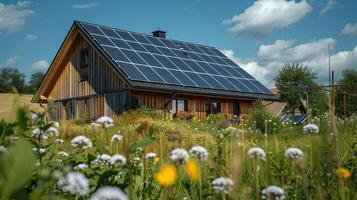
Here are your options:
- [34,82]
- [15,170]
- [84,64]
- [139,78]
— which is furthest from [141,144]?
[34,82]

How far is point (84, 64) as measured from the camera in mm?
24812

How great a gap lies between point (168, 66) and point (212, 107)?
4.13 meters

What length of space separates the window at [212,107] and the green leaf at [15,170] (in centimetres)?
2315

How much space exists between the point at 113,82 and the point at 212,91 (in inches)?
198

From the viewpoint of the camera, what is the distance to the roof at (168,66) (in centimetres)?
1952

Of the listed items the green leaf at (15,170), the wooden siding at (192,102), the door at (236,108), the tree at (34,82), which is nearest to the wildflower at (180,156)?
the green leaf at (15,170)

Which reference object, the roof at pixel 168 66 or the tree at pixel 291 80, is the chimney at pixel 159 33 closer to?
the roof at pixel 168 66

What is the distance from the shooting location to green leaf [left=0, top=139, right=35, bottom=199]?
0.57m

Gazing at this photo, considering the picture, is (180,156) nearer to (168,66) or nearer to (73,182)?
(73,182)

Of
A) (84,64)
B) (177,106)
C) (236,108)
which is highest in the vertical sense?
(84,64)

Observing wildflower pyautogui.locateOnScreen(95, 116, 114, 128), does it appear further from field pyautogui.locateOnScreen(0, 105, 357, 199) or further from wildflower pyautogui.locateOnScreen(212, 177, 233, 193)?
wildflower pyautogui.locateOnScreen(212, 177, 233, 193)

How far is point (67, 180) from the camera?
0.79m

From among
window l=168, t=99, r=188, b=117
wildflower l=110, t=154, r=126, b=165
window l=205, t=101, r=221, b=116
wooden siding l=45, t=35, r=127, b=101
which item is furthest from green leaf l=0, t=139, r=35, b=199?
window l=205, t=101, r=221, b=116

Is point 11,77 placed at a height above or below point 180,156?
above
